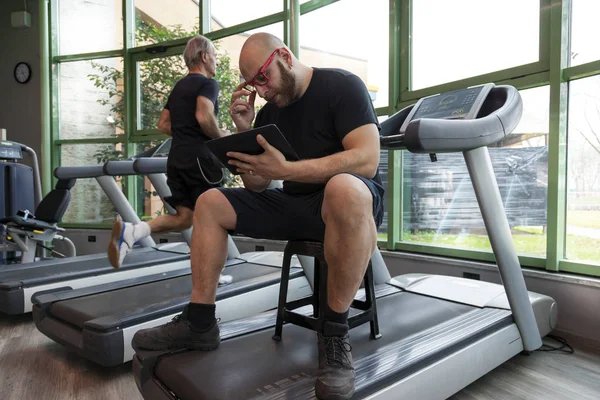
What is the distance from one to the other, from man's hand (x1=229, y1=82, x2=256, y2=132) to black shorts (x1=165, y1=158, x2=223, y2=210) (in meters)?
0.82

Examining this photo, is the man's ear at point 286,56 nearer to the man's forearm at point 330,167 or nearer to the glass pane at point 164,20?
the man's forearm at point 330,167

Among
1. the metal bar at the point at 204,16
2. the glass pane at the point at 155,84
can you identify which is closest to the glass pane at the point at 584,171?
the metal bar at the point at 204,16

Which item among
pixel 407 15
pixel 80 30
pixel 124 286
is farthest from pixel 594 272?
pixel 80 30

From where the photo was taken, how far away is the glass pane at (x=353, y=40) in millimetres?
3498

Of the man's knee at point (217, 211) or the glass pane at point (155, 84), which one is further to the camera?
the glass pane at point (155, 84)

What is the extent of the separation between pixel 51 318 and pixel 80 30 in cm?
463

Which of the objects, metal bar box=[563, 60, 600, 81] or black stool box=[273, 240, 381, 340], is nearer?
black stool box=[273, 240, 381, 340]

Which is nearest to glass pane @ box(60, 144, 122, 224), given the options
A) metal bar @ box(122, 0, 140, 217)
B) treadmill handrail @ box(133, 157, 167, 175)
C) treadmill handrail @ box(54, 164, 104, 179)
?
metal bar @ box(122, 0, 140, 217)

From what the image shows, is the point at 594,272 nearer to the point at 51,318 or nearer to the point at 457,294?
the point at 457,294

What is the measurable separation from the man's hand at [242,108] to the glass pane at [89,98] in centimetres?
431

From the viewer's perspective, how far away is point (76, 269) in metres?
3.13

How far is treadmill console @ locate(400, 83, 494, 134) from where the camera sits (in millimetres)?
1808

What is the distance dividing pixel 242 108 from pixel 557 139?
1.78 meters

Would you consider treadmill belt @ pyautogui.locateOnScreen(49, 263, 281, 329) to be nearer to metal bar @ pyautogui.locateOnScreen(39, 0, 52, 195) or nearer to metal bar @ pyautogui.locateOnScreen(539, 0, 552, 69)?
metal bar @ pyautogui.locateOnScreen(539, 0, 552, 69)
